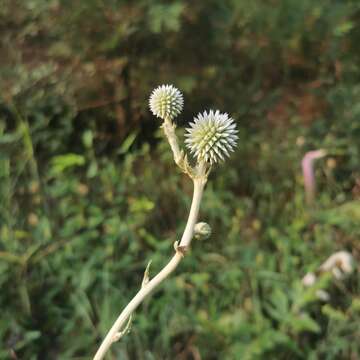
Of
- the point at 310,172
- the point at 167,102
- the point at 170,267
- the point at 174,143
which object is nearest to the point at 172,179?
the point at 310,172

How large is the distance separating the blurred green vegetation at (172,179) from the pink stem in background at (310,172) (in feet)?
0.25

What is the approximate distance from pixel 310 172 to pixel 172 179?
0.75 metres

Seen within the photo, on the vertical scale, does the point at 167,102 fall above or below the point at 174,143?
above

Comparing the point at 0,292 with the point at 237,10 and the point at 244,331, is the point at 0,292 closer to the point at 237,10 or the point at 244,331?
the point at 244,331

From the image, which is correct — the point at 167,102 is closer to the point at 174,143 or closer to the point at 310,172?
the point at 174,143

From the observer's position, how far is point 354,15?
328 centimetres

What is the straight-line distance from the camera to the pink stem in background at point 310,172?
280 cm

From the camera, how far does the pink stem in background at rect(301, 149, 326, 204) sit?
280 cm

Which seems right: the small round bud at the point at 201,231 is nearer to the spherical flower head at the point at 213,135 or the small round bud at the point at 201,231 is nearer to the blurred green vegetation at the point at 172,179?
the spherical flower head at the point at 213,135

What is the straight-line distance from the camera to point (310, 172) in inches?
110

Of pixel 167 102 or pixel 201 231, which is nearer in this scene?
pixel 201 231

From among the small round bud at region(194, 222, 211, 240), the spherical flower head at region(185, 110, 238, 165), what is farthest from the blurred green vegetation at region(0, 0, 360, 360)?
the small round bud at region(194, 222, 211, 240)

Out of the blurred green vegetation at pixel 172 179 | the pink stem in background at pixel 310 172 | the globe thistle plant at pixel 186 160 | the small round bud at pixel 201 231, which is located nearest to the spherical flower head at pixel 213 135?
the globe thistle plant at pixel 186 160

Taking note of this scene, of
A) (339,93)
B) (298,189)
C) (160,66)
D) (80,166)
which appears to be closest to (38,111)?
(80,166)
